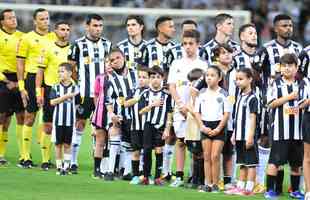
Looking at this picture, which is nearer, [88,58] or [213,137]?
[213,137]

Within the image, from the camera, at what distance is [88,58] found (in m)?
16.6

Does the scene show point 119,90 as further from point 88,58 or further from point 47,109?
point 47,109

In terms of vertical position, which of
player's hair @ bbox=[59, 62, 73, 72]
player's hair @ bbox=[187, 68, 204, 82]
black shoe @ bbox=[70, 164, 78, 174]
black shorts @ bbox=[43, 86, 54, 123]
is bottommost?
black shoe @ bbox=[70, 164, 78, 174]

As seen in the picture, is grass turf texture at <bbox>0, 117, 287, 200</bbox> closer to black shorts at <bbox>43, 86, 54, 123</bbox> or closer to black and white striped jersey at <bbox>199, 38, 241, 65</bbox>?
black shorts at <bbox>43, 86, 54, 123</bbox>

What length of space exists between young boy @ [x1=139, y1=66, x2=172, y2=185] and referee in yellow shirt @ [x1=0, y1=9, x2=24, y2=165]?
2.80m

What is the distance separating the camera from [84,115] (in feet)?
54.3

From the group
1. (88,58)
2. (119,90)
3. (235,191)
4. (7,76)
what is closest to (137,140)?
(119,90)

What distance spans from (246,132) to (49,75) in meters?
3.65

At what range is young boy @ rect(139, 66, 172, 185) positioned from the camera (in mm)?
14992

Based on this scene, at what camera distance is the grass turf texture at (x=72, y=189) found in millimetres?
13547

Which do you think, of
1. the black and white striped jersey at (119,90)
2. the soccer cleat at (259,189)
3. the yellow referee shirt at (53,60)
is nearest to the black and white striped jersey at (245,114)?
the soccer cleat at (259,189)

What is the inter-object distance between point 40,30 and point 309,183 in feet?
17.7

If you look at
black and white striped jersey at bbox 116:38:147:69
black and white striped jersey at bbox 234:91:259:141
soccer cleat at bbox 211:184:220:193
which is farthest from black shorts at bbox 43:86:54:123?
black and white striped jersey at bbox 234:91:259:141

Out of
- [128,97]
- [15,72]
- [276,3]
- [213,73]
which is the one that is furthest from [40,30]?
[276,3]
